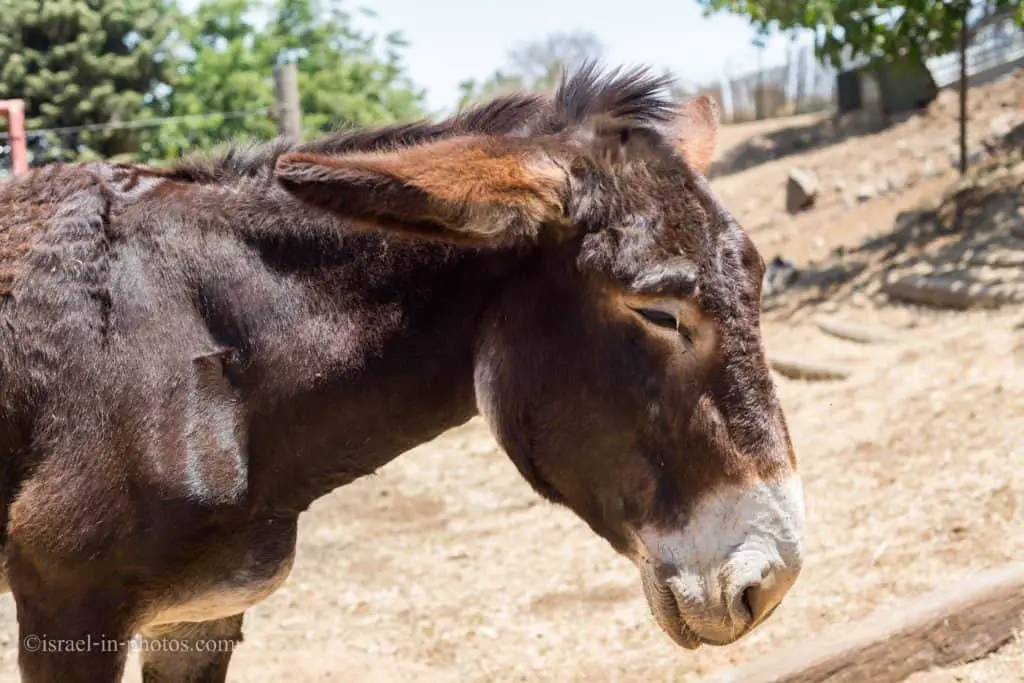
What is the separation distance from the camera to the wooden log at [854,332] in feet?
28.6

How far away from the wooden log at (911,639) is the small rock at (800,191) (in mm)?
12496

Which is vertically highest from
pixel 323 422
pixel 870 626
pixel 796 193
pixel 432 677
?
pixel 323 422

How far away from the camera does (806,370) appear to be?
8.26m

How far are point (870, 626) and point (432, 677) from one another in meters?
1.78

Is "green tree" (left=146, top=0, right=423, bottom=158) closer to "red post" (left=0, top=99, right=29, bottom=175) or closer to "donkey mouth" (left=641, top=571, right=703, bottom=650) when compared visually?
"red post" (left=0, top=99, right=29, bottom=175)

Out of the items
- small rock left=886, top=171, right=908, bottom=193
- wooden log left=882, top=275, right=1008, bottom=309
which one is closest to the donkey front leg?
wooden log left=882, top=275, right=1008, bottom=309

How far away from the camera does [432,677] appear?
437 cm

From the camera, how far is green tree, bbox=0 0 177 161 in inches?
347

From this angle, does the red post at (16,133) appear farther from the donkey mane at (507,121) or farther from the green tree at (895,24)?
the green tree at (895,24)

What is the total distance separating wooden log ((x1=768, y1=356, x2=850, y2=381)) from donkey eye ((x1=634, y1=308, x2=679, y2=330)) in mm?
5793

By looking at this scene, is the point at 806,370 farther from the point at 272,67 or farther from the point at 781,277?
the point at 272,67

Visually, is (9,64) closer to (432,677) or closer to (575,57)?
(432,677)

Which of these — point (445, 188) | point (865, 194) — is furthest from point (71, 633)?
point (865, 194)

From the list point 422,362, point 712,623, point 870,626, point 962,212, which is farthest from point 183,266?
point 962,212
